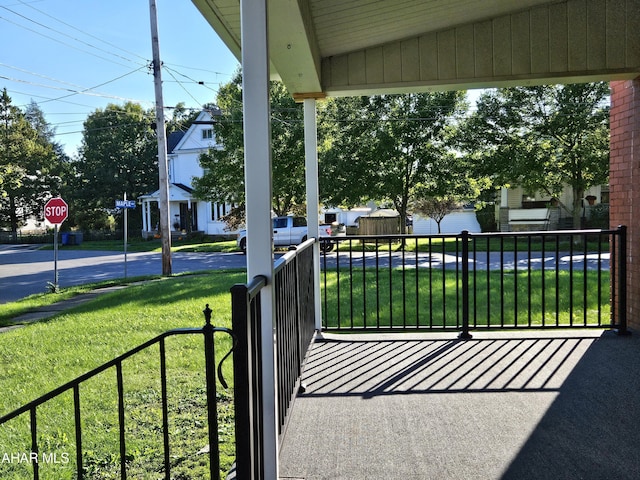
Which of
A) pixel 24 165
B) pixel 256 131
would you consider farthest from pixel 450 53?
pixel 24 165

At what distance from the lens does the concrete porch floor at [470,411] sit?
213cm

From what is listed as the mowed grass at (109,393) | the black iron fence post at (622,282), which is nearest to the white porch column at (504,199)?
the mowed grass at (109,393)

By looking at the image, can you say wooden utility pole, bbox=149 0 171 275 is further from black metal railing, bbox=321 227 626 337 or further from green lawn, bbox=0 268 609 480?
black metal railing, bbox=321 227 626 337

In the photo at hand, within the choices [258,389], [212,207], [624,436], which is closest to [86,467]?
[258,389]

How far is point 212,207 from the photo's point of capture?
26.5m

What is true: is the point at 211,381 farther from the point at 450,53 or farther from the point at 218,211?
the point at 218,211

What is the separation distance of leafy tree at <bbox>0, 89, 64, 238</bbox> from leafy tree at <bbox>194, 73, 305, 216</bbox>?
17.3 metres

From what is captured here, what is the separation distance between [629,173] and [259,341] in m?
3.82

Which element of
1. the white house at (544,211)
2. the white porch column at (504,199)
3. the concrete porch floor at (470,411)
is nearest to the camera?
the concrete porch floor at (470,411)

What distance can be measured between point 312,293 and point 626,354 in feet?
7.83

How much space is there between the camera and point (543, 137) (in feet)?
51.5

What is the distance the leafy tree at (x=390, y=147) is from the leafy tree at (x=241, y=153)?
1.13 meters

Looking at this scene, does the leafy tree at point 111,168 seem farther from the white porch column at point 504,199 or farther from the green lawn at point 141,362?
the green lawn at point 141,362

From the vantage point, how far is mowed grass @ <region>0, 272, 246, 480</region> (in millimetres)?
2455
